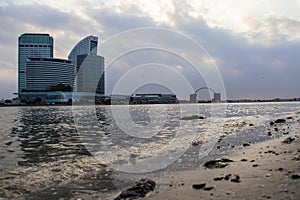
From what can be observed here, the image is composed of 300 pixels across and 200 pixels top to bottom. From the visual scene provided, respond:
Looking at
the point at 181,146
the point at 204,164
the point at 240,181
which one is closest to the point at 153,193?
the point at 240,181

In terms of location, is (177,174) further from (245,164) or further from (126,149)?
(126,149)

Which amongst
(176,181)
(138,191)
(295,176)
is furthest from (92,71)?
(295,176)

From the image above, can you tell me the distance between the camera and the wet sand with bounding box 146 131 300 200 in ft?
26.9

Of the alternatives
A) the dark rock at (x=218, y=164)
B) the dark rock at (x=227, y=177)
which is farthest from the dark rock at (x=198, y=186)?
the dark rock at (x=218, y=164)

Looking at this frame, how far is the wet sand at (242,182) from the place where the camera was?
8.21 meters

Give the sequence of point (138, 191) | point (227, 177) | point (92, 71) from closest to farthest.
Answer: point (138, 191) → point (227, 177) → point (92, 71)

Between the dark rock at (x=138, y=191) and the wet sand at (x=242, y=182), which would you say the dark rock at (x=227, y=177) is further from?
the dark rock at (x=138, y=191)

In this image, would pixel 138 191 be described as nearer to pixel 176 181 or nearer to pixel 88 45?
pixel 176 181

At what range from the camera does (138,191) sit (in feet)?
30.0

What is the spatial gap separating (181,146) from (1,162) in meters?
11.3

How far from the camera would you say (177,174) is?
12117 mm

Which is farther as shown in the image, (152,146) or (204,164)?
(152,146)

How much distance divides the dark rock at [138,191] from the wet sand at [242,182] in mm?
222

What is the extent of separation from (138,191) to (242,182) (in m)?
3.30
